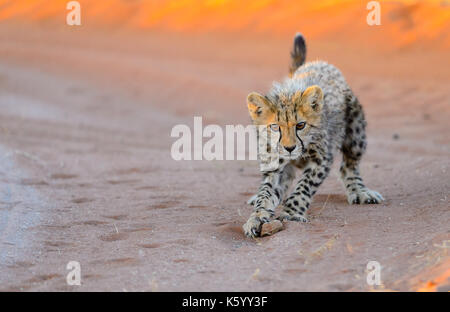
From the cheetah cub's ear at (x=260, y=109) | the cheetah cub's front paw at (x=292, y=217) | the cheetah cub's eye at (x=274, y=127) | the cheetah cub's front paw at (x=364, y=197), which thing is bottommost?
the cheetah cub's front paw at (x=292, y=217)

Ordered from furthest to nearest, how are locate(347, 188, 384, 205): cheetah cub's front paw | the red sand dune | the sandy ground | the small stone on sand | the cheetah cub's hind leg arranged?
1. the red sand dune
2. the cheetah cub's hind leg
3. locate(347, 188, 384, 205): cheetah cub's front paw
4. the small stone on sand
5. the sandy ground

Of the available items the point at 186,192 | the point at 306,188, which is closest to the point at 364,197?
the point at 306,188

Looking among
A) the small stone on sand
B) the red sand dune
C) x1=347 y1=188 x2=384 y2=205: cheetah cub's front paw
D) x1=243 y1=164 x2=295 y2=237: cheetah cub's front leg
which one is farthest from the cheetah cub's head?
the red sand dune

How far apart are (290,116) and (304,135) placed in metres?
0.23

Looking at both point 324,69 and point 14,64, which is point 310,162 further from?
point 14,64

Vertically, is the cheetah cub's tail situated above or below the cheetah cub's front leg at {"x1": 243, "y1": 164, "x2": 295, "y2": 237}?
above

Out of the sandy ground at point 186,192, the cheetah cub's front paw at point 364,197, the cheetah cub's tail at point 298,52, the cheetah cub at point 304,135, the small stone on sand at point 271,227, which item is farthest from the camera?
the cheetah cub's tail at point 298,52

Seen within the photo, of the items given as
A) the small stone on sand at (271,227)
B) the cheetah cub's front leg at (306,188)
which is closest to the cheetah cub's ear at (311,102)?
the cheetah cub's front leg at (306,188)

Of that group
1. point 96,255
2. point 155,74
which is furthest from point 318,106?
point 155,74

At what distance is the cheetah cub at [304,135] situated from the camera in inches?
232

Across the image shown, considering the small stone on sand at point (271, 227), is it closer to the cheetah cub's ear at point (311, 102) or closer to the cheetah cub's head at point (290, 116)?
the cheetah cub's head at point (290, 116)

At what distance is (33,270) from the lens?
477 cm

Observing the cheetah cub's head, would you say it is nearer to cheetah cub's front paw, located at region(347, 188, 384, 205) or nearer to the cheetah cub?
the cheetah cub

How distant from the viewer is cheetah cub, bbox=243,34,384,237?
5.90 m
